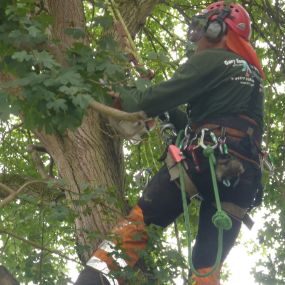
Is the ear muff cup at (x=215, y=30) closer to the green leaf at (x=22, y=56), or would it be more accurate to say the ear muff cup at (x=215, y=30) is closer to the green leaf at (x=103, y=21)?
the green leaf at (x=103, y=21)

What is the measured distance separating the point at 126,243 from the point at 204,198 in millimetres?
497

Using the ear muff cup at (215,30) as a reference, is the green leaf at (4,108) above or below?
below

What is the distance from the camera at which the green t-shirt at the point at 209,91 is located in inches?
137

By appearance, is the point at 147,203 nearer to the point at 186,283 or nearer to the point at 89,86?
the point at 186,283

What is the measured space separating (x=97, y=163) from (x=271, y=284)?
196cm

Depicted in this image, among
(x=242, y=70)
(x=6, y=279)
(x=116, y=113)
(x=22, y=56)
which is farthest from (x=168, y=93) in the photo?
(x=6, y=279)

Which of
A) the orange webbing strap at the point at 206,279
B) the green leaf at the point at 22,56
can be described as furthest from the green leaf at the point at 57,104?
the orange webbing strap at the point at 206,279

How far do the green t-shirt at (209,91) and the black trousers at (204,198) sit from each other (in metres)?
0.19

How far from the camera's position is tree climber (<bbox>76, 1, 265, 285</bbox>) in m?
3.49

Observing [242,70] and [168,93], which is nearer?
[168,93]

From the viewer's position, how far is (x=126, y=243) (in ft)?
11.5

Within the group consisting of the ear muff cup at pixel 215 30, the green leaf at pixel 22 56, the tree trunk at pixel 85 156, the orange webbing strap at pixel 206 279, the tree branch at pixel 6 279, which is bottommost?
the tree branch at pixel 6 279

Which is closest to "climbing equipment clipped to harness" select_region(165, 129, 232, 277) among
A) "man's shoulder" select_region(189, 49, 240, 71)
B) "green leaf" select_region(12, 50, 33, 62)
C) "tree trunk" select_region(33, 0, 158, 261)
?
"man's shoulder" select_region(189, 49, 240, 71)

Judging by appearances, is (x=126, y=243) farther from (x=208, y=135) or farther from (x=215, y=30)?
(x=215, y=30)
